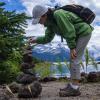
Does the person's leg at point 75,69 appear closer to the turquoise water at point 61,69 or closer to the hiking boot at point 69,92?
the hiking boot at point 69,92

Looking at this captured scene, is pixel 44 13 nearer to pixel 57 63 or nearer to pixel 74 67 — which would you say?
pixel 74 67

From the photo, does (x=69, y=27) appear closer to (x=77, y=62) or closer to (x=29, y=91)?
(x=77, y=62)

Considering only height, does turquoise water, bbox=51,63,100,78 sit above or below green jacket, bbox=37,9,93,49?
below

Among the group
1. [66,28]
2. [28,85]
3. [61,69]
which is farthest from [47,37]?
[61,69]

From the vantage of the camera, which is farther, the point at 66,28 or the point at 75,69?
the point at 75,69

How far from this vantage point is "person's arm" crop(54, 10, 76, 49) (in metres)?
6.59

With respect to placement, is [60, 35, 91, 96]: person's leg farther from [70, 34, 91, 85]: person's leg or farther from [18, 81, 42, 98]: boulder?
[18, 81, 42, 98]: boulder

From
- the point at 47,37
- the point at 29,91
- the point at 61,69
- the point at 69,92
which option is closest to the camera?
the point at 29,91

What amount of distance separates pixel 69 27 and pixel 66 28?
0.05 metres

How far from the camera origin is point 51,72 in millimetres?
12070

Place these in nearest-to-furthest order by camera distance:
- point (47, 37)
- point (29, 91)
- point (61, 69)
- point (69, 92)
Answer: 1. point (29, 91)
2. point (69, 92)
3. point (47, 37)
4. point (61, 69)

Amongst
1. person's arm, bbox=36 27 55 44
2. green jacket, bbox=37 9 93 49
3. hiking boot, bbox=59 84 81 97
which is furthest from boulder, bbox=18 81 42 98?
person's arm, bbox=36 27 55 44

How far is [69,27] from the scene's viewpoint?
→ 260 inches

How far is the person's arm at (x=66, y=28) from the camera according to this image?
6586mm
